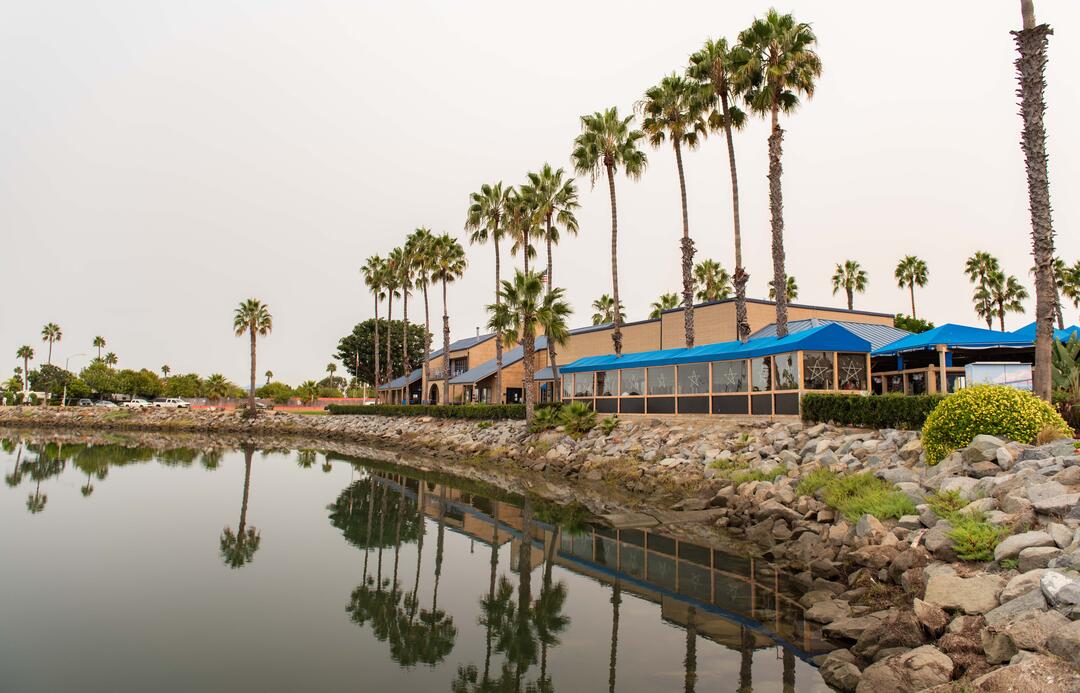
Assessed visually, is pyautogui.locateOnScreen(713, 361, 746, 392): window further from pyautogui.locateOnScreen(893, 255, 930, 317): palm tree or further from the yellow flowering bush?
pyautogui.locateOnScreen(893, 255, 930, 317): palm tree

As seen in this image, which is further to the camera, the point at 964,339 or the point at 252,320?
the point at 252,320

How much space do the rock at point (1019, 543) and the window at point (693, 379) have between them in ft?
58.7

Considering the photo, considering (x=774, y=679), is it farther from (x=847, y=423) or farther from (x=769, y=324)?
(x=769, y=324)

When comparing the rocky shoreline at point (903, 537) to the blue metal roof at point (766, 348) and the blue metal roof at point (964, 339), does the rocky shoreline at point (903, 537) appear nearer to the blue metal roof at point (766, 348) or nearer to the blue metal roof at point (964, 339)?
the blue metal roof at point (766, 348)

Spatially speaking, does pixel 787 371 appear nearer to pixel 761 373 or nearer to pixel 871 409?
pixel 761 373

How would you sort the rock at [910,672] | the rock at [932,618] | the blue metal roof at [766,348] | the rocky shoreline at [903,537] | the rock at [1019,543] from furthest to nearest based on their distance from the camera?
the blue metal roof at [766,348] < the rock at [1019,543] < the rock at [932,618] < the rocky shoreline at [903,537] < the rock at [910,672]

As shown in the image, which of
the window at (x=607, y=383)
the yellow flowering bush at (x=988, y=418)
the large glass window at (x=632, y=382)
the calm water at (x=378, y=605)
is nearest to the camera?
the calm water at (x=378, y=605)

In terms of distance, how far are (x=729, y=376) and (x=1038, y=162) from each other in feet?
42.0

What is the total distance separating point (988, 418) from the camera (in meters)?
14.1

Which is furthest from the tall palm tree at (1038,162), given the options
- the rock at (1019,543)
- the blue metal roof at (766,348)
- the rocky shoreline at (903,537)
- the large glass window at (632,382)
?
the large glass window at (632,382)

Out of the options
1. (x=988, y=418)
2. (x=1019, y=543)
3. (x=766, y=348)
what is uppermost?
(x=766, y=348)

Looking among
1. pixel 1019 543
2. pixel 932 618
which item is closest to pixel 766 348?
pixel 1019 543

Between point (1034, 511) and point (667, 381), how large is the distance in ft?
63.7

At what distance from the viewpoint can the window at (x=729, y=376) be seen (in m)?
25.9
